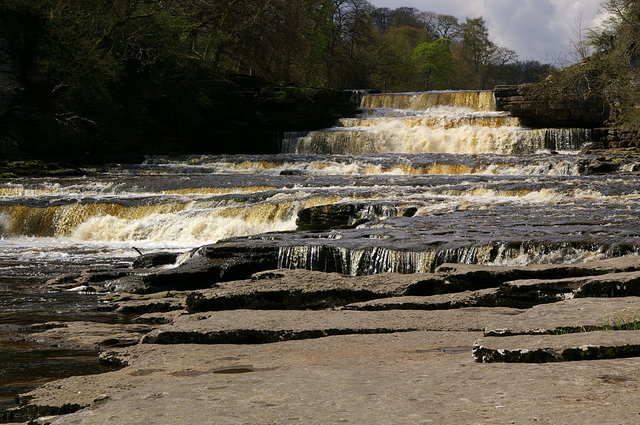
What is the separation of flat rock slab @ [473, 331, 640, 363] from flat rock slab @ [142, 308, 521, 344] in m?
1.34

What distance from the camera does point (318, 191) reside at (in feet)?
59.4

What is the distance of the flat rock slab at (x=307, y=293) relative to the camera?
24.2 ft

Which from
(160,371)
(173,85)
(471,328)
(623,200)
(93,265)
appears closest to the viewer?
(160,371)

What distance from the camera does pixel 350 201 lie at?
647 inches

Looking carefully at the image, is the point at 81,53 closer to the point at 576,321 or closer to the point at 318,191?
the point at 318,191

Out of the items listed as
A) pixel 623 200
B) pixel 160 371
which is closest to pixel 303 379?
pixel 160 371

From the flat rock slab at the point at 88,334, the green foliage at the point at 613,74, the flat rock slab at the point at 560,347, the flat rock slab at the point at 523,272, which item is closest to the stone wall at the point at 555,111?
the green foliage at the point at 613,74

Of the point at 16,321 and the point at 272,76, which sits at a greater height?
the point at 272,76

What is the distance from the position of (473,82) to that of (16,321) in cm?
7044

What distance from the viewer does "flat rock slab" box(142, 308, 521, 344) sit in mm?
5875

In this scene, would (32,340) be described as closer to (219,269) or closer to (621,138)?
(219,269)

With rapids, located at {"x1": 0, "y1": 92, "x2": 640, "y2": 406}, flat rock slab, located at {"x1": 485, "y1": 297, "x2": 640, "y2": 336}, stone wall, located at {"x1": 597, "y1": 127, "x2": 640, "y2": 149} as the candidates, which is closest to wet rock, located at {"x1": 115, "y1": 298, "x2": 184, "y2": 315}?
rapids, located at {"x1": 0, "y1": 92, "x2": 640, "y2": 406}

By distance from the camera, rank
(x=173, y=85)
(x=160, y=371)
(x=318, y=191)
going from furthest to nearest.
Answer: (x=173, y=85), (x=318, y=191), (x=160, y=371)

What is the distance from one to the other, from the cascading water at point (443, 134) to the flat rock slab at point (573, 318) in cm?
2435
